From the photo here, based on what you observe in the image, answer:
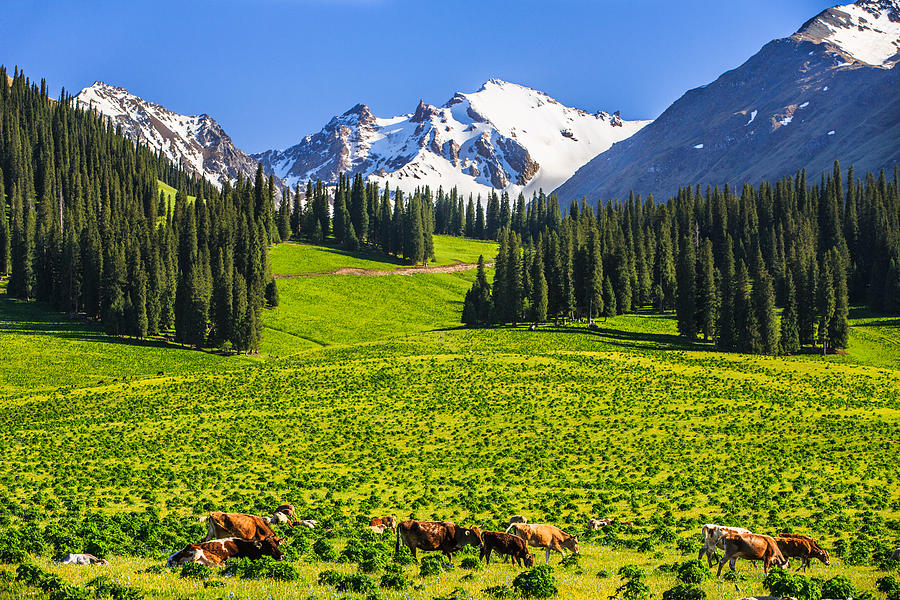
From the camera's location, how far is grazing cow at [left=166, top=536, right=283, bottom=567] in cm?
1812

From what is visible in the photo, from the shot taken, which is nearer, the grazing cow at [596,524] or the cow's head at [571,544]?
the cow's head at [571,544]

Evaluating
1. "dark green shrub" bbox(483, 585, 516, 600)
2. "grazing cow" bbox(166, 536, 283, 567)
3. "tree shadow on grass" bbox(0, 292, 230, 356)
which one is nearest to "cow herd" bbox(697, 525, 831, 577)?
"dark green shrub" bbox(483, 585, 516, 600)

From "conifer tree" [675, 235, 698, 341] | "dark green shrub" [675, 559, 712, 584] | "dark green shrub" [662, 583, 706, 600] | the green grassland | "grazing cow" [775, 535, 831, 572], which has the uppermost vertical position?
Answer: "conifer tree" [675, 235, 698, 341]

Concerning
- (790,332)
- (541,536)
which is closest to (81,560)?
(541,536)

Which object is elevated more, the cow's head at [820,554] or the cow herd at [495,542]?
the cow herd at [495,542]

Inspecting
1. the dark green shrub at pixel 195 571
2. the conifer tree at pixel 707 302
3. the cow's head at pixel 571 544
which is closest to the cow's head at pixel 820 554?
the cow's head at pixel 571 544

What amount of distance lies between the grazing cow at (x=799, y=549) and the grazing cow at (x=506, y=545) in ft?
Result: 24.8

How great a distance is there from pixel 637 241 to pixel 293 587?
491 feet

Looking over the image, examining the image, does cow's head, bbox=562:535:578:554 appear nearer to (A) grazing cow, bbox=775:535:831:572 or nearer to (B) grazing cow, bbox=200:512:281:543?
(A) grazing cow, bbox=775:535:831:572

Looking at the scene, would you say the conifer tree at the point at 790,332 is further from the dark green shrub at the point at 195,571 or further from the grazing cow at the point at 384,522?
the dark green shrub at the point at 195,571

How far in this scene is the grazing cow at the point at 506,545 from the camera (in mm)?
21062

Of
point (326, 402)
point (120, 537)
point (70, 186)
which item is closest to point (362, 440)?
point (326, 402)

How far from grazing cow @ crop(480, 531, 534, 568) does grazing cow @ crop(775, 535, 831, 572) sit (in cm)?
756

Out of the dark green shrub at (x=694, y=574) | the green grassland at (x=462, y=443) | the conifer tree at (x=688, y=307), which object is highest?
the conifer tree at (x=688, y=307)
